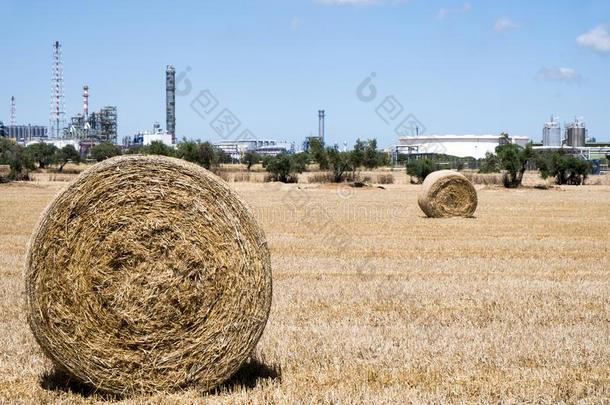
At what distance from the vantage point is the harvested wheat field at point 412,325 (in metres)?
7.18

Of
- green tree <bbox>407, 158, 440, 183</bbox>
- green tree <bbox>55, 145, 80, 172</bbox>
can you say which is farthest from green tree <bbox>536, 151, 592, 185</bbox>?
green tree <bbox>55, 145, 80, 172</bbox>

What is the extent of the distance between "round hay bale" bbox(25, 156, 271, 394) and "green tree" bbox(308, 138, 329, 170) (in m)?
57.1

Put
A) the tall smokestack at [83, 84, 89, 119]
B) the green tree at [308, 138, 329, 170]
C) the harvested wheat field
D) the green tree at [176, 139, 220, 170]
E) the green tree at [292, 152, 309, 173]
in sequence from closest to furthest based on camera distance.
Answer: the harvested wheat field, the green tree at [308, 138, 329, 170], the green tree at [292, 152, 309, 173], the green tree at [176, 139, 220, 170], the tall smokestack at [83, 84, 89, 119]

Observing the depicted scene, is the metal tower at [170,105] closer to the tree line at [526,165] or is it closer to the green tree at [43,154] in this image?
the green tree at [43,154]

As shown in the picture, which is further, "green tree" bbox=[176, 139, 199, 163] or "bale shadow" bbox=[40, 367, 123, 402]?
"green tree" bbox=[176, 139, 199, 163]

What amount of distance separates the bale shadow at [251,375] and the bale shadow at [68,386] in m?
0.93

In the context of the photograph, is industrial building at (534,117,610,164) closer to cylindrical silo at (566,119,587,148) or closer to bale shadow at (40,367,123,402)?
cylindrical silo at (566,119,587,148)

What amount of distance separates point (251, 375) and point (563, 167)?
173 feet

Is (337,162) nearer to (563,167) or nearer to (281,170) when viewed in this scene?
(281,170)

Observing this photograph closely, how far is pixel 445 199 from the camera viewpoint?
1045 inches

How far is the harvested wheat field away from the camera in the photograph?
7.18 m

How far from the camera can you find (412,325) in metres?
9.79

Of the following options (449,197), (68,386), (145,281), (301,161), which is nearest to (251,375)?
(145,281)

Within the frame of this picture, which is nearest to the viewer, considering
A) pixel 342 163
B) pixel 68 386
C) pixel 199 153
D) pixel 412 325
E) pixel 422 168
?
pixel 68 386
